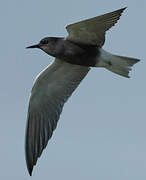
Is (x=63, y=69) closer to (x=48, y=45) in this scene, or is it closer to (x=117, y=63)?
(x=48, y=45)

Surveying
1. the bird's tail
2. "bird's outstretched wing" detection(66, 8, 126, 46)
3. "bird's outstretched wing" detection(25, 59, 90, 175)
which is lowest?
"bird's outstretched wing" detection(25, 59, 90, 175)

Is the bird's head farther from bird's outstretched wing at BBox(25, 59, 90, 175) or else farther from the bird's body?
bird's outstretched wing at BBox(25, 59, 90, 175)

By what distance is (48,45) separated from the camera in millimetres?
11602

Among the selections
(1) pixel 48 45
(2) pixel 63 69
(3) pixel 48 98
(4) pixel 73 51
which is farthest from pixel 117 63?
(3) pixel 48 98

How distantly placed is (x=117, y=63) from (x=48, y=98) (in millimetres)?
2177

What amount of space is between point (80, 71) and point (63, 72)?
1.13ft

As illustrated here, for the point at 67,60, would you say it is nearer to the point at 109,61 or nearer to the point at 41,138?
the point at 109,61

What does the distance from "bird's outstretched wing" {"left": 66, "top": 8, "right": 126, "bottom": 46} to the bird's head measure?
323 millimetres

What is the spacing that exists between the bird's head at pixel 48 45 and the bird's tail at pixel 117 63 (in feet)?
2.84

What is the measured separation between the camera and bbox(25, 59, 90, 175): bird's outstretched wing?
12641 mm

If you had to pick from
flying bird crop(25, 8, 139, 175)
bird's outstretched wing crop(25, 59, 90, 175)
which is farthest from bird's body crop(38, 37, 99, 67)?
bird's outstretched wing crop(25, 59, 90, 175)

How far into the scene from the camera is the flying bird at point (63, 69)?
440 inches

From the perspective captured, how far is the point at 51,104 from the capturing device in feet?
42.9

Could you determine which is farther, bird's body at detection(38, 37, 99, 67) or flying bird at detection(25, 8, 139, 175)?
bird's body at detection(38, 37, 99, 67)
